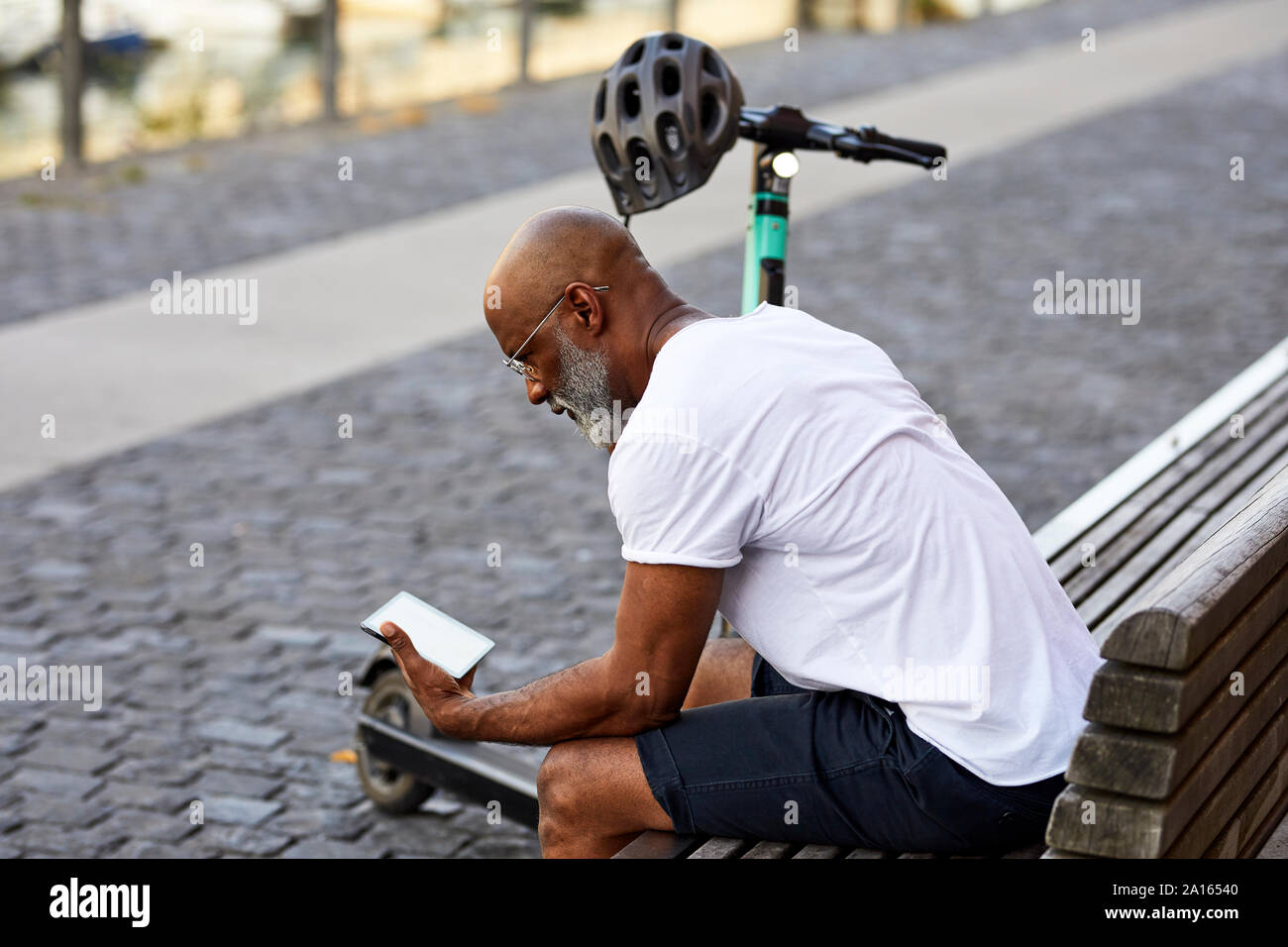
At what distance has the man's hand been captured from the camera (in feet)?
9.39

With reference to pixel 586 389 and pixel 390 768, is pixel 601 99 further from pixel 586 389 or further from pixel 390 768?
pixel 390 768

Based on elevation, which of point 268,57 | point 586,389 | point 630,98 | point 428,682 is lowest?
point 428,682

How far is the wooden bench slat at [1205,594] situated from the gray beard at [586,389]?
973 mm

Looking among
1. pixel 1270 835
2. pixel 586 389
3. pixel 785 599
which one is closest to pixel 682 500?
pixel 785 599

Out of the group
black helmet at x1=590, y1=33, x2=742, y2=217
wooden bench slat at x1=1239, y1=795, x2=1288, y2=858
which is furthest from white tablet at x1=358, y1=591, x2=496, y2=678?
wooden bench slat at x1=1239, y1=795, x2=1288, y2=858

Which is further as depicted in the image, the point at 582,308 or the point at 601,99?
the point at 601,99

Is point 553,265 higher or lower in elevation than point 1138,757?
higher

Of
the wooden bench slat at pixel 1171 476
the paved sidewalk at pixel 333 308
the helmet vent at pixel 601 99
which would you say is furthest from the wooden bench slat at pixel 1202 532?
the paved sidewalk at pixel 333 308

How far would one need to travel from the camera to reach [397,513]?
6.06 metres

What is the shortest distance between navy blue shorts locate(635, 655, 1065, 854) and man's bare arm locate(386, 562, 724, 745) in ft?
0.30

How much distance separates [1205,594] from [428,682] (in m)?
1.30

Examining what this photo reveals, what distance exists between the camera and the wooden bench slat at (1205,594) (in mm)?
2152
